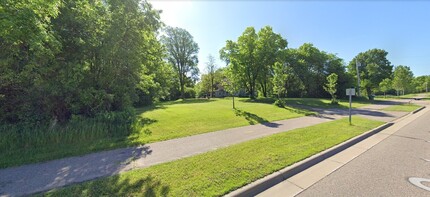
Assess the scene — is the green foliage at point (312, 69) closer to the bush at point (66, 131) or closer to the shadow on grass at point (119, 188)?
the bush at point (66, 131)

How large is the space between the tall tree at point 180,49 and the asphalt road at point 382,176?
3948 centimetres

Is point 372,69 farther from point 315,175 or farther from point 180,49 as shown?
point 315,175

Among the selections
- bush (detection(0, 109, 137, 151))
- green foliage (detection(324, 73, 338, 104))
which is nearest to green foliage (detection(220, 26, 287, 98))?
green foliage (detection(324, 73, 338, 104))

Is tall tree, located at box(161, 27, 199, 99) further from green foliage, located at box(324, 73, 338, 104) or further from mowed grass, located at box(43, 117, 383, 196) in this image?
mowed grass, located at box(43, 117, 383, 196)

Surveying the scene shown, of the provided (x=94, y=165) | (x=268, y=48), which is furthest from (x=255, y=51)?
(x=94, y=165)

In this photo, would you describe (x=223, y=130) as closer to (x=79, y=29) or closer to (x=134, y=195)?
(x=134, y=195)

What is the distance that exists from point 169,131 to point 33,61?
5.25 m

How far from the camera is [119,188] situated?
371 centimetres

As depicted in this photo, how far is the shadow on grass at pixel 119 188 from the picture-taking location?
3.50 meters

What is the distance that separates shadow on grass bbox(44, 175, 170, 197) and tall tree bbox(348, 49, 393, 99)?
49346 mm

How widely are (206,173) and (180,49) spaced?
43.0 meters

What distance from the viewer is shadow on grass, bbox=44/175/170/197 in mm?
3496

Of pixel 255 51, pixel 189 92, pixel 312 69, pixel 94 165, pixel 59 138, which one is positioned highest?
pixel 255 51

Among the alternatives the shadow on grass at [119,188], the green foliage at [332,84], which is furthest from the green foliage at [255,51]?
the shadow on grass at [119,188]
